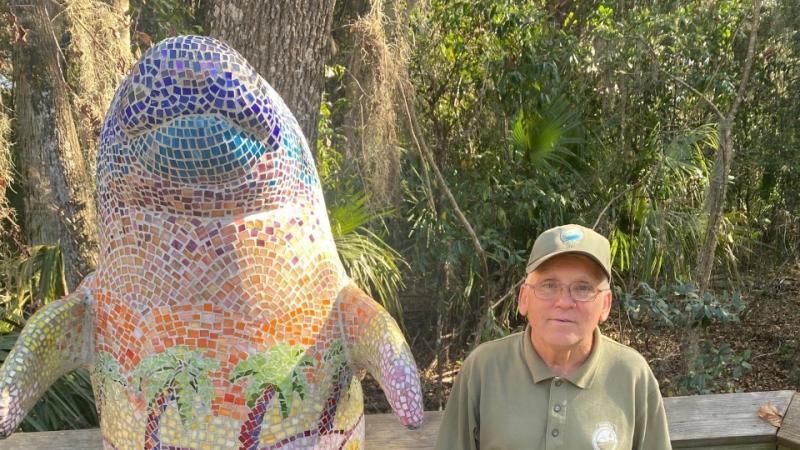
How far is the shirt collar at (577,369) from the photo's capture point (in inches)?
70.6

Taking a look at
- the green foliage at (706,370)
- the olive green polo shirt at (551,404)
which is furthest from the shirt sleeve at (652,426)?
the green foliage at (706,370)

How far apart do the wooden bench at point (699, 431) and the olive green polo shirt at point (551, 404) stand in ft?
2.73

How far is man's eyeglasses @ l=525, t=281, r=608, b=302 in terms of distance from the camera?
1770 mm

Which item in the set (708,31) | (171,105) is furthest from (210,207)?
(708,31)

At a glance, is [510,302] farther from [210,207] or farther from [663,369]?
[210,207]

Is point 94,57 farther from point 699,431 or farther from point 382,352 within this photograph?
point 699,431

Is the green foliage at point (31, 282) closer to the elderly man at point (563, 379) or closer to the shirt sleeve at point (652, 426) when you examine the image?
the elderly man at point (563, 379)

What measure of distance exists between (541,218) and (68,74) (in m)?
3.29

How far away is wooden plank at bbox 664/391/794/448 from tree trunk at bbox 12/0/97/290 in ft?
11.1

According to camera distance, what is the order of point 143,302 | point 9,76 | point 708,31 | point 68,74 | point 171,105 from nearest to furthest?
point 171,105 → point 143,302 → point 68,74 → point 9,76 → point 708,31

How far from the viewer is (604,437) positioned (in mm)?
1768

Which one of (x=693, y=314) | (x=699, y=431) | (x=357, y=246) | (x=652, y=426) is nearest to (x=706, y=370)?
(x=693, y=314)

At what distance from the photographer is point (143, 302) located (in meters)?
1.73

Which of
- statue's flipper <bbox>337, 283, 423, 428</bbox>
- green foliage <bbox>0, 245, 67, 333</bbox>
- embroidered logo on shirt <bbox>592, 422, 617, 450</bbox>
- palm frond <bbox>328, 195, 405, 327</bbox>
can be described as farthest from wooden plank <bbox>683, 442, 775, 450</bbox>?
green foliage <bbox>0, 245, 67, 333</bbox>
